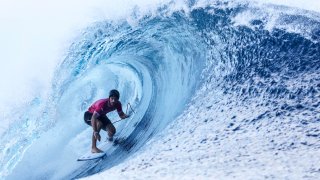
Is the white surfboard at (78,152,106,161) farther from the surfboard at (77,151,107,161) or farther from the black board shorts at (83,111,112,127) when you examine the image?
the black board shorts at (83,111,112,127)

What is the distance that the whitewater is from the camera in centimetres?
331

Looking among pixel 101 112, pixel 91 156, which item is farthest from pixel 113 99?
pixel 91 156

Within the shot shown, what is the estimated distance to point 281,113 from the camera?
147 inches

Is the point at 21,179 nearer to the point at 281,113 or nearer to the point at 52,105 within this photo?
the point at 52,105

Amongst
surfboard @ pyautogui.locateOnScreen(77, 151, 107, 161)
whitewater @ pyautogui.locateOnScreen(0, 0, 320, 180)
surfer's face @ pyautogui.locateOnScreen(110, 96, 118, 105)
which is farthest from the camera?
surfboard @ pyautogui.locateOnScreen(77, 151, 107, 161)

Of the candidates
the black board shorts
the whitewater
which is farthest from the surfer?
the whitewater

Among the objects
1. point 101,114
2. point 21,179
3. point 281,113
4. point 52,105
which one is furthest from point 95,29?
point 281,113

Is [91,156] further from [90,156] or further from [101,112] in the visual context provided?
[101,112]

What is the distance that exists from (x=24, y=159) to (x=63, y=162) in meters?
0.68

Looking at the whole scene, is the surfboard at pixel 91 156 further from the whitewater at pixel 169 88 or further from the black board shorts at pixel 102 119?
the black board shorts at pixel 102 119

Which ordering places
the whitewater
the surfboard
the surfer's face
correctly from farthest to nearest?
the surfboard < the surfer's face < the whitewater

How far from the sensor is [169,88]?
6195 mm

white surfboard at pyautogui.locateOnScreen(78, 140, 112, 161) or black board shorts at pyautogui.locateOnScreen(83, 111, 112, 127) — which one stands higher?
black board shorts at pyautogui.locateOnScreen(83, 111, 112, 127)

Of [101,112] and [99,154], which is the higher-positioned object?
[101,112]
